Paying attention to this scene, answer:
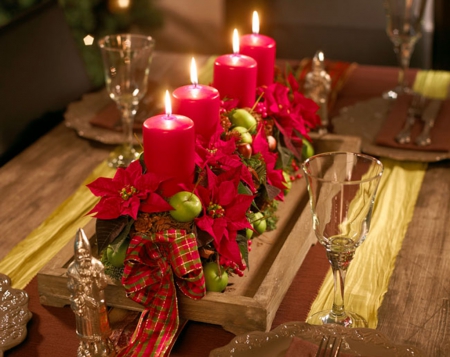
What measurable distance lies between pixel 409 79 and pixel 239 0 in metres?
2.43

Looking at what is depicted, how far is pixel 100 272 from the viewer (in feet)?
2.65

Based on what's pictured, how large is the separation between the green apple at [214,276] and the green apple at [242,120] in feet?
0.95

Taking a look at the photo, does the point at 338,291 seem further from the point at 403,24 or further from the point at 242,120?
the point at 403,24

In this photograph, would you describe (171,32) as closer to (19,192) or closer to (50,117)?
(50,117)

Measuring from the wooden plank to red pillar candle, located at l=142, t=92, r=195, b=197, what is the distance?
1.07 feet

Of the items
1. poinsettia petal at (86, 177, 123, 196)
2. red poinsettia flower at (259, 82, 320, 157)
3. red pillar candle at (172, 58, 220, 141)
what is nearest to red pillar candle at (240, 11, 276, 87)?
red poinsettia flower at (259, 82, 320, 157)

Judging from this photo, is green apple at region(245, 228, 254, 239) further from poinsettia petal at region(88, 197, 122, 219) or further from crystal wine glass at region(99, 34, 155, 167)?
crystal wine glass at region(99, 34, 155, 167)

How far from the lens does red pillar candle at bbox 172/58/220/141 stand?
1.03 metres

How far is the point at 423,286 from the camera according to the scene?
1014 millimetres

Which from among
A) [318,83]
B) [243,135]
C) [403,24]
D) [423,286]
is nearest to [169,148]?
[243,135]

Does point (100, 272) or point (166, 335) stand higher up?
point (100, 272)

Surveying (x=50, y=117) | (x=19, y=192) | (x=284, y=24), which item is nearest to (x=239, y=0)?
(x=284, y=24)

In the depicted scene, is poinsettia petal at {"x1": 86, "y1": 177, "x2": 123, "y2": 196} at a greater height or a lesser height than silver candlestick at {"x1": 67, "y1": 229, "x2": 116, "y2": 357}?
greater

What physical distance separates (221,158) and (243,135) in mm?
114
